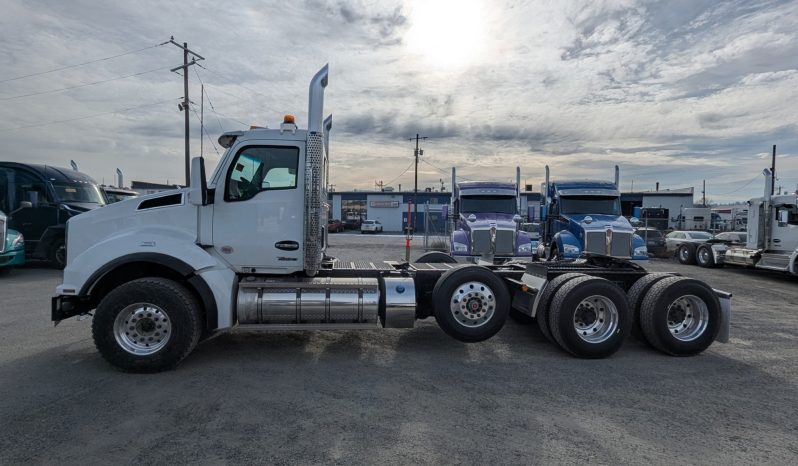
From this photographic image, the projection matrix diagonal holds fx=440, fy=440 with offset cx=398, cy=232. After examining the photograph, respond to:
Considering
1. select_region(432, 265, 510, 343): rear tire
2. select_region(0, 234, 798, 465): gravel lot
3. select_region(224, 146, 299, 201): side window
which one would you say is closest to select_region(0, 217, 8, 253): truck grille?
select_region(0, 234, 798, 465): gravel lot

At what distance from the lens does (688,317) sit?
6.08m

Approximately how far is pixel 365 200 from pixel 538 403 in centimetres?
5650

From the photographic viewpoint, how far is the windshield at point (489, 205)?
45.5 ft

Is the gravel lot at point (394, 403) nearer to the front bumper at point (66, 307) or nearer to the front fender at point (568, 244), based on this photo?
the front bumper at point (66, 307)

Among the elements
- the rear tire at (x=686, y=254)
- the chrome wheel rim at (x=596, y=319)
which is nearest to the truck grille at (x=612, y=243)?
the chrome wheel rim at (x=596, y=319)

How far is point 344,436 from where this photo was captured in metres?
3.69

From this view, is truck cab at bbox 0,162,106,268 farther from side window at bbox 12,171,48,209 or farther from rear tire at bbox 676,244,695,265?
rear tire at bbox 676,244,695,265

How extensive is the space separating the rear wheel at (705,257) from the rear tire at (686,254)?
0.24m

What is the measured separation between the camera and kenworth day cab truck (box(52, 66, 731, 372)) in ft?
17.0

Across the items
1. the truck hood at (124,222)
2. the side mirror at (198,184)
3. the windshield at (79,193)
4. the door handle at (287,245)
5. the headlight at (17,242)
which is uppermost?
the windshield at (79,193)

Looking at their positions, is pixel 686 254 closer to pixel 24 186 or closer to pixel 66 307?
pixel 66 307

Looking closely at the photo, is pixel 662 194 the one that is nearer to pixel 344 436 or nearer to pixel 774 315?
pixel 774 315

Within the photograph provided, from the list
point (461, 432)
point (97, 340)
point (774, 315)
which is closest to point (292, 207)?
point (97, 340)

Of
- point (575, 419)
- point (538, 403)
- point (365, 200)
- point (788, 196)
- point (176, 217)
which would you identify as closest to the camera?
point (575, 419)
